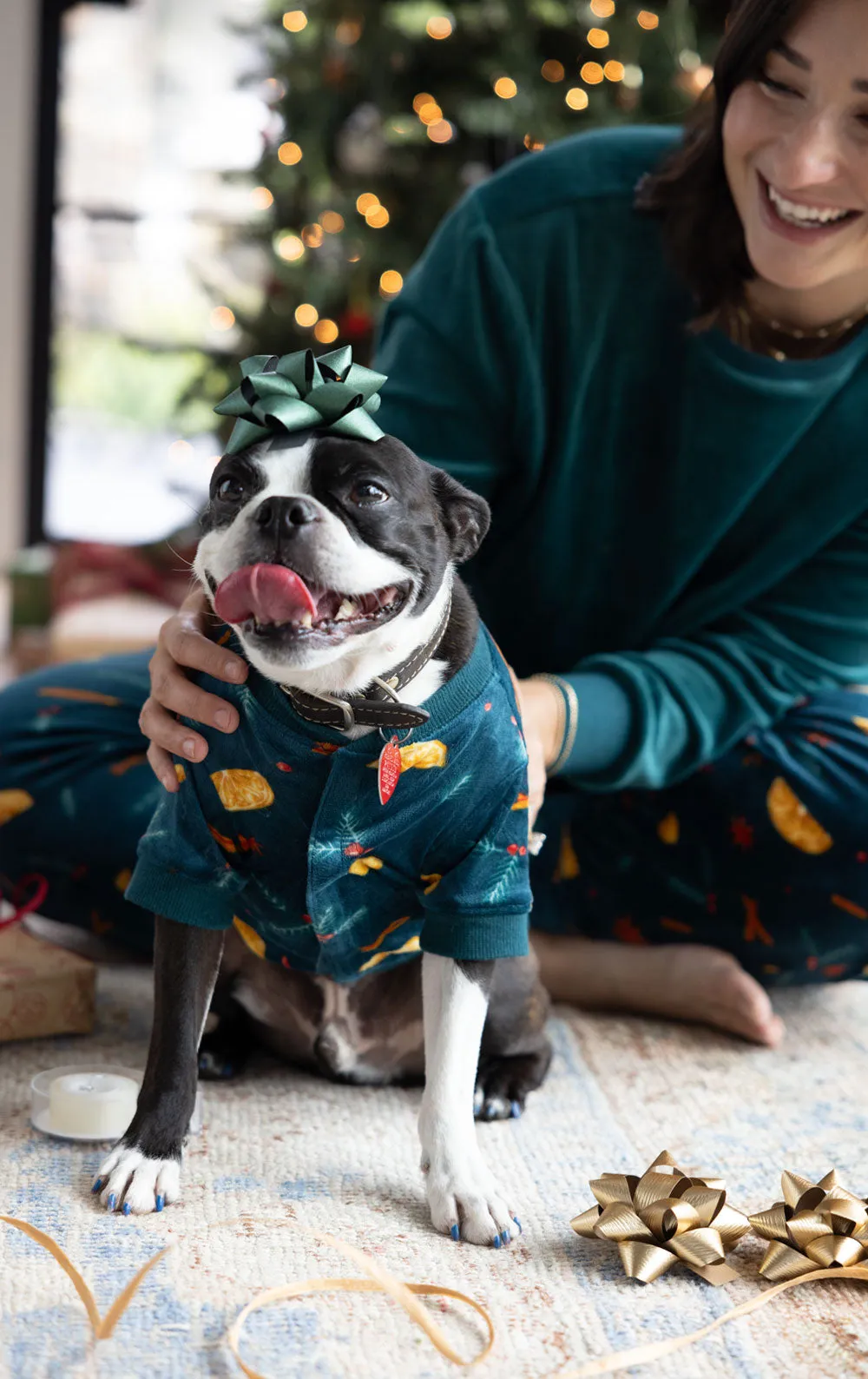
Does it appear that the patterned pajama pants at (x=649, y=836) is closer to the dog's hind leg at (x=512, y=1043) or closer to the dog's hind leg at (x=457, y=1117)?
the dog's hind leg at (x=512, y=1043)

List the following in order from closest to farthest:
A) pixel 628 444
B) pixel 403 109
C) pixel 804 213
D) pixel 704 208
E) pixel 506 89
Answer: pixel 804 213, pixel 704 208, pixel 628 444, pixel 506 89, pixel 403 109

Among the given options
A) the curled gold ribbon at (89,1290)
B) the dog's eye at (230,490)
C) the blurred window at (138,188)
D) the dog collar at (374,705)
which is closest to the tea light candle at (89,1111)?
the curled gold ribbon at (89,1290)

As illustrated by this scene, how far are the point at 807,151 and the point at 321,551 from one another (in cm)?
64

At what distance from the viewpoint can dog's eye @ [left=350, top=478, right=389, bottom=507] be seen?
0.97 meters

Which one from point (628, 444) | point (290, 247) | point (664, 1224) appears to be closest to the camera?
point (664, 1224)

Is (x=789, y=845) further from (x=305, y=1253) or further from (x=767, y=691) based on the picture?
(x=305, y=1253)

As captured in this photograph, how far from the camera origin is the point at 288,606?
3.01 ft

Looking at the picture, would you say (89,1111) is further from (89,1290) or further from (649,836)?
(649,836)

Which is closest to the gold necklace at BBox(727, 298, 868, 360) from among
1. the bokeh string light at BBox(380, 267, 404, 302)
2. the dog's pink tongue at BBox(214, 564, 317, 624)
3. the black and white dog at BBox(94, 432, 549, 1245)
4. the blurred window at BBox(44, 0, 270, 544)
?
the black and white dog at BBox(94, 432, 549, 1245)

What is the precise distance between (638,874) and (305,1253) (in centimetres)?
71

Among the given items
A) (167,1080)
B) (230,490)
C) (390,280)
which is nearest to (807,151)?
(230,490)

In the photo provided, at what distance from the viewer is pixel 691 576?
1562 mm

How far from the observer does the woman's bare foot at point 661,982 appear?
148 centimetres

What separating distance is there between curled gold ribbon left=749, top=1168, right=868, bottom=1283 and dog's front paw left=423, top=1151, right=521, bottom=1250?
0.62 ft
